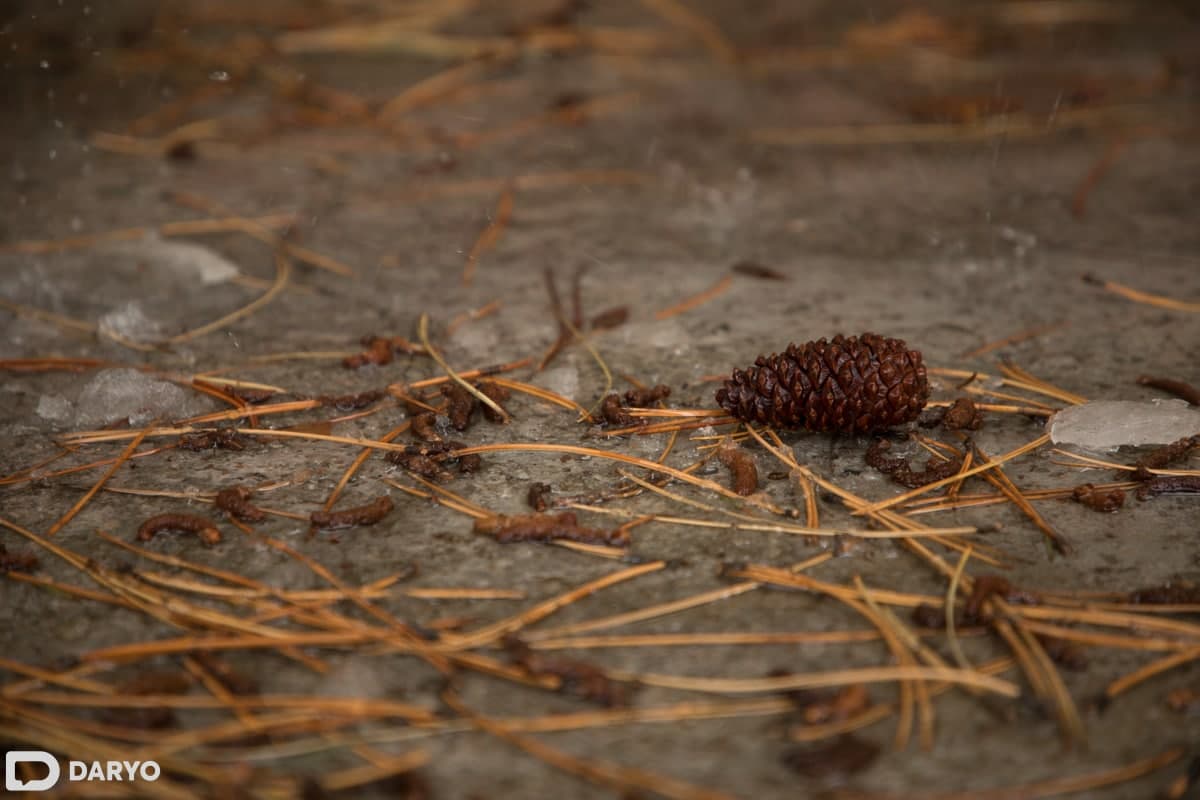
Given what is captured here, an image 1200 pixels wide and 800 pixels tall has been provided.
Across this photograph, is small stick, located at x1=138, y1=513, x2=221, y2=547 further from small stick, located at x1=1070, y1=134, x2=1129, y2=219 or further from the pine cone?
small stick, located at x1=1070, y1=134, x2=1129, y2=219

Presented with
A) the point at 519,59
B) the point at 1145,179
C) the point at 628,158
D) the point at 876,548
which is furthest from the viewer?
the point at 519,59

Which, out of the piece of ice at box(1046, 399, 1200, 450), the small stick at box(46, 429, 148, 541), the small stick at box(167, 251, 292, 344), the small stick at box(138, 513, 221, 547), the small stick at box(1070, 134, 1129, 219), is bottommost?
the small stick at box(46, 429, 148, 541)

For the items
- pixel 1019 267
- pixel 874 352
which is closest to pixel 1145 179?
pixel 1019 267

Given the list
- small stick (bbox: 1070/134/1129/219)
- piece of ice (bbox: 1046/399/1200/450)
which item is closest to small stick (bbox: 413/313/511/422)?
piece of ice (bbox: 1046/399/1200/450)

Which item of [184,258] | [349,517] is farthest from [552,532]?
[184,258]

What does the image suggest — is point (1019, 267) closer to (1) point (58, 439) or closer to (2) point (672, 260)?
(2) point (672, 260)

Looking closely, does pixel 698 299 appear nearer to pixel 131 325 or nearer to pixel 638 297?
pixel 638 297

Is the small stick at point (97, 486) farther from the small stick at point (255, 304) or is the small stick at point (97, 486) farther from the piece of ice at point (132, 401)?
the small stick at point (255, 304)

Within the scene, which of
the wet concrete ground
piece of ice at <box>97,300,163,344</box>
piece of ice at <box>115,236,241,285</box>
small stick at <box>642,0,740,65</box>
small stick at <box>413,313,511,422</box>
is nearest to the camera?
the wet concrete ground
